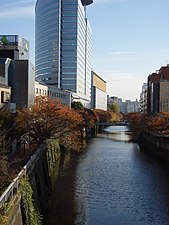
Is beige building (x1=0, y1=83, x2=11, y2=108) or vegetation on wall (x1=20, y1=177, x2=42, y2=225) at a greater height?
beige building (x1=0, y1=83, x2=11, y2=108)

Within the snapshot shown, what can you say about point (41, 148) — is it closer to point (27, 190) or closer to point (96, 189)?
point (96, 189)

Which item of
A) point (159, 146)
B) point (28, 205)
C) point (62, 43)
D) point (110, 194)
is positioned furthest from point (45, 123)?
point (62, 43)

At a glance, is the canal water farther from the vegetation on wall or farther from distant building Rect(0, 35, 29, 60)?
distant building Rect(0, 35, 29, 60)

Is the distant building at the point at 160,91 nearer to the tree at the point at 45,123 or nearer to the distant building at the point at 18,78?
the distant building at the point at 18,78

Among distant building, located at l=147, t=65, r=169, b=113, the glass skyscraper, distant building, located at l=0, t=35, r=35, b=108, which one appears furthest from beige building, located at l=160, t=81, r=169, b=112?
distant building, located at l=0, t=35, r=35, b=108

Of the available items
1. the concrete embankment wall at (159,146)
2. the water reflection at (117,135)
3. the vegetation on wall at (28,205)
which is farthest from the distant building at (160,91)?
the vegetation on wall at (28,205)

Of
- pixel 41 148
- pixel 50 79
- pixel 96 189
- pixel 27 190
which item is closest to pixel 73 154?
pixel 41 148

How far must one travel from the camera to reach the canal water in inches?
896

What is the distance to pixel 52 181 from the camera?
1282 inches

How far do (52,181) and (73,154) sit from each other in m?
20.0

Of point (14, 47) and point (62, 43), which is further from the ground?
point (62, 43)

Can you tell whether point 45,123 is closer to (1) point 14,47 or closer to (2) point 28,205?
(2) point 28,205

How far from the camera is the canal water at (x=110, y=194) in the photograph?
896 inches

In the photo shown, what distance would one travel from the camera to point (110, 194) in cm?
2833
